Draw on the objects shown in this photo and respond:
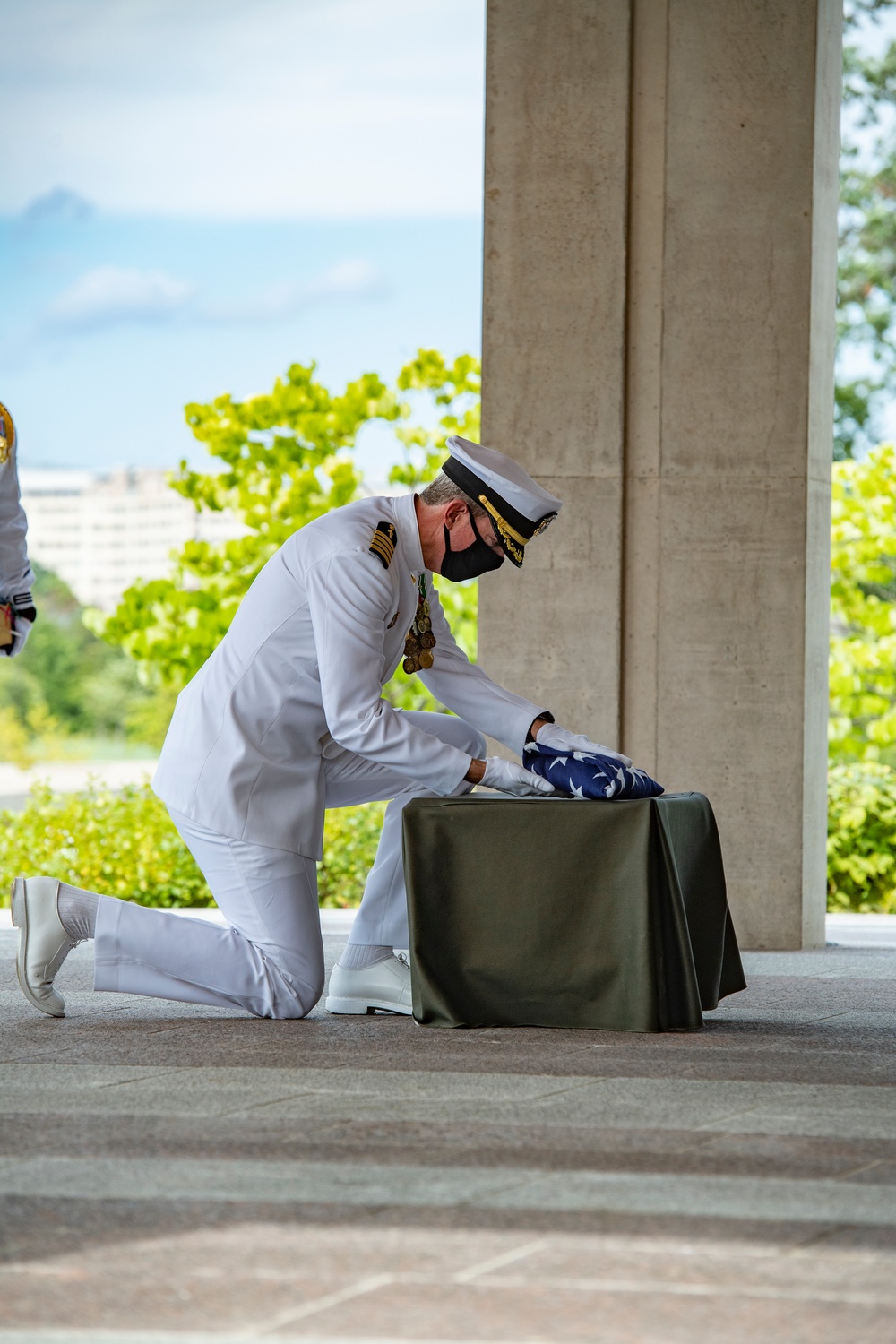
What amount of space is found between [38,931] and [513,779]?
1.08 m

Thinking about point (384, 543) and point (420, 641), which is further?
point (420, 641)

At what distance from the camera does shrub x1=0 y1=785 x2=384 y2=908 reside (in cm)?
686

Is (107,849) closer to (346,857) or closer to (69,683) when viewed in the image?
(346,857)

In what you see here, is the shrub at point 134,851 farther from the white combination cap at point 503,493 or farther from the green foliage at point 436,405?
the white combination cap at point 503,493

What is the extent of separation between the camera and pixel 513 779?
3.68m

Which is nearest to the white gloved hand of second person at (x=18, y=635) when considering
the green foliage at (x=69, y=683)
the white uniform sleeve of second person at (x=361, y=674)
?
the white uniform sleeve of second person at (x=361, y=674)

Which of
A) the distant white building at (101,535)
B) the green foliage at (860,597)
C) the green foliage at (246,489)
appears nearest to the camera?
the green foliage at (246,489)

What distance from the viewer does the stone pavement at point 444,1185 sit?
5.79ft

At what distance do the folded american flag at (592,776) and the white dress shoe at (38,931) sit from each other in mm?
1096

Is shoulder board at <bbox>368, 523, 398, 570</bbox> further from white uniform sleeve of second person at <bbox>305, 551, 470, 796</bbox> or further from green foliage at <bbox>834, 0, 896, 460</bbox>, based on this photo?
green foliage at <bbox>834, 0, 896, 460</bbox>

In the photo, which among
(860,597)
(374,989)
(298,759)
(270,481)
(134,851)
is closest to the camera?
(298,759)

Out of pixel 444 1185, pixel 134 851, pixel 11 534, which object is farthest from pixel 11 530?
pixel 134 851

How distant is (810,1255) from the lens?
1.94 metres

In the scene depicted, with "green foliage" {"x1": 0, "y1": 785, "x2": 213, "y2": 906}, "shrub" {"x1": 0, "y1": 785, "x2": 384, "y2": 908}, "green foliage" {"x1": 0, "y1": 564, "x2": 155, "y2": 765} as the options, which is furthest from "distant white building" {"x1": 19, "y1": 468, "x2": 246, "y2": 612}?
"shrub" {"x1": 0, "y1": 785, "x2": 384, "y2": 908}
